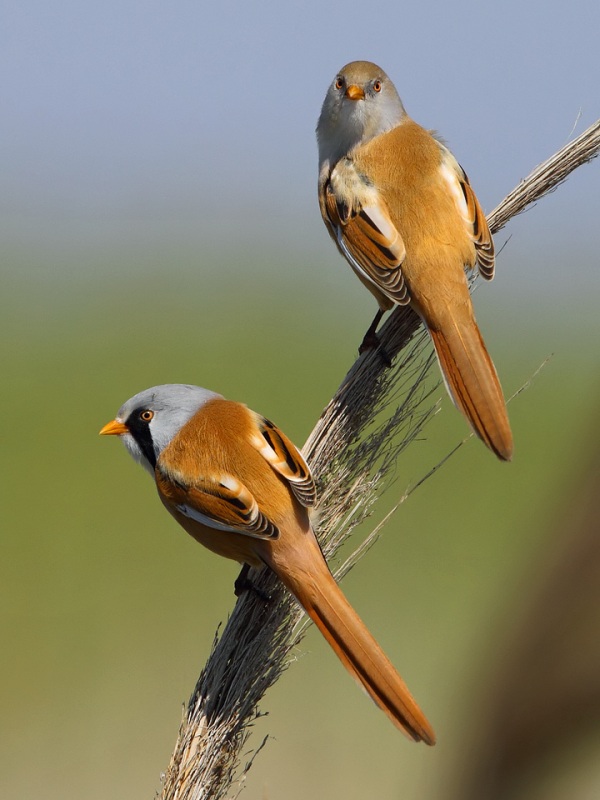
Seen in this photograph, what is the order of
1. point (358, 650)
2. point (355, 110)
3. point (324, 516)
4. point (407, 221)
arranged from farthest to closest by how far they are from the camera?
1. point (355, 110)
2. point (407, 221)
3. point (324, 516)
4. point (358, 650)

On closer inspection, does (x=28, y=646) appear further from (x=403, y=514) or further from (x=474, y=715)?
(x=474, y=715)

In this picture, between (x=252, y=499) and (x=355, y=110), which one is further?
(x=355, y=110)

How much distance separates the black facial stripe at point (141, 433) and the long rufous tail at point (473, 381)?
105 centimetres

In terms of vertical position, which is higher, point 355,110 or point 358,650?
point 355,110

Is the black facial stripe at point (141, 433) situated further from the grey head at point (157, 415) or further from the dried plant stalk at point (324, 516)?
the dried plant stalk at point (324, 516)

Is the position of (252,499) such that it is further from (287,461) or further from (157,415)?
(157,415)

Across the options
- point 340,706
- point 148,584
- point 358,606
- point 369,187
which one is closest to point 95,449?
point 148,584

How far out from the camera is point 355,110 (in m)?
4.05

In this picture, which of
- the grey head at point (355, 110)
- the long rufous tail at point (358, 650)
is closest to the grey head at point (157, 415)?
the long rufous tail at point (358, 650)

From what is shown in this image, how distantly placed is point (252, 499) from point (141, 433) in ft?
2.34

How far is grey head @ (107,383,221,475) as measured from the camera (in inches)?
142

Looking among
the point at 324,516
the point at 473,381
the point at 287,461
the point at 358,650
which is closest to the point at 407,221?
the point at 473,381

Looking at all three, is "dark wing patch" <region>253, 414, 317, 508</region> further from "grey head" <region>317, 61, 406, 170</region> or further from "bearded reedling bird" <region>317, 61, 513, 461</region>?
"grey head" <region>317, 61, 406, 170</region>

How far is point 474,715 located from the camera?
2236 millimetres
